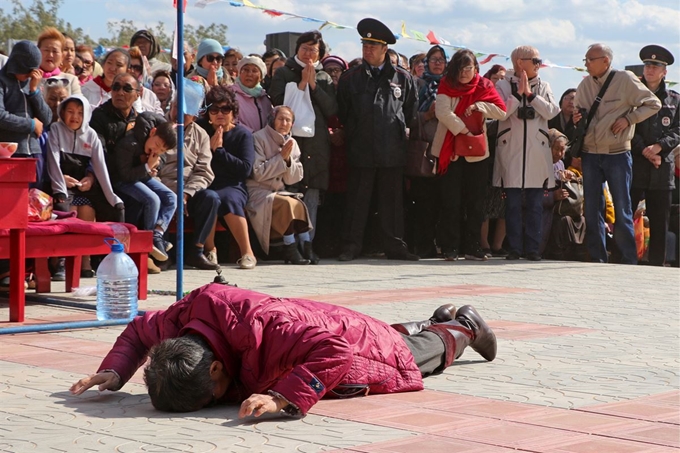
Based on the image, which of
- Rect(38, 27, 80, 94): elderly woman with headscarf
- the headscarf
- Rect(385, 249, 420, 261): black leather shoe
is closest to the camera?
Rect(38, 27, 80, 94): elderly woman with headscarf

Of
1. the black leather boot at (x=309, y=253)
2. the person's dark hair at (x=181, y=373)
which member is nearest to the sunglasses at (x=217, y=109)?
the black leather boot at (x=309, y=253)

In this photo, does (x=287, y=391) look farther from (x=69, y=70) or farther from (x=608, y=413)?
(x=69, y=70)

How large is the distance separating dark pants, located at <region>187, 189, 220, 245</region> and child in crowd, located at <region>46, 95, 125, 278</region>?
1359 mm

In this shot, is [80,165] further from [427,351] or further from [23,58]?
[427,351]

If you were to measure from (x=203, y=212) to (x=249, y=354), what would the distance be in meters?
7.45

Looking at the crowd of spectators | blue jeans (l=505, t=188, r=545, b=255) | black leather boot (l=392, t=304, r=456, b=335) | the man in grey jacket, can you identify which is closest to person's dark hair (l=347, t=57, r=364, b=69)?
the crowd of spectators

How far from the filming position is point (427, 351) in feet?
19.8

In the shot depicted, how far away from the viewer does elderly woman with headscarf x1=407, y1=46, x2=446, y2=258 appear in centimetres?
1393

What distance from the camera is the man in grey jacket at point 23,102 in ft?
31.3

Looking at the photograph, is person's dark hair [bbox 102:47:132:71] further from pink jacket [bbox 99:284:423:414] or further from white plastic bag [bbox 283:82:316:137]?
pink jacket [bbox 99:284:423:414]

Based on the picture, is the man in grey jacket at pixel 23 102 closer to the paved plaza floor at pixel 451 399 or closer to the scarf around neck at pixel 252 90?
A: the paved plaza floor at pixel 451 399

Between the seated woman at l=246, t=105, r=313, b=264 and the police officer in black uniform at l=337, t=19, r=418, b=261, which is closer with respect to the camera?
the seated woman at l=246, t=105, r=313, b=264

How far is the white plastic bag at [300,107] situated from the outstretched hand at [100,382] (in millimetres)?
8177

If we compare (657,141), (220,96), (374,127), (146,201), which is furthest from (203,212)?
(657,141)
